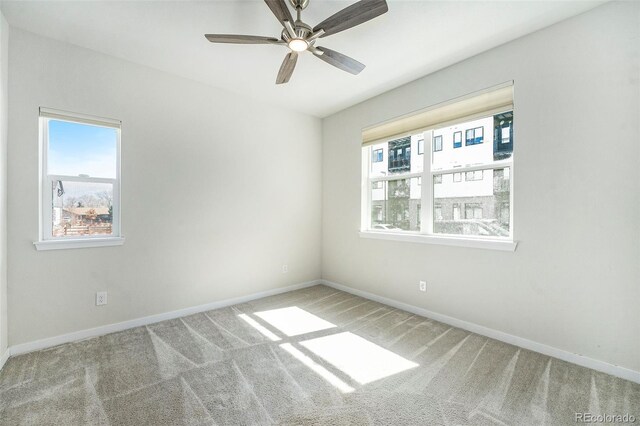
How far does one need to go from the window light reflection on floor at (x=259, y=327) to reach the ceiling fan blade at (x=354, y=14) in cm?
259

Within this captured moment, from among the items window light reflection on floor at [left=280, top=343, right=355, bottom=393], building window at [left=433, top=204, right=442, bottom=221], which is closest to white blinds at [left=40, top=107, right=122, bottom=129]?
window light reflection on floor at [left=280, top=343, right=355, bottom=393]

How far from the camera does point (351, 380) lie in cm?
200

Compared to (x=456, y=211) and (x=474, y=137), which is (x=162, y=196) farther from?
(x=474, y=137)

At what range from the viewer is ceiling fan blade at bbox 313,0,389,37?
1.66 m

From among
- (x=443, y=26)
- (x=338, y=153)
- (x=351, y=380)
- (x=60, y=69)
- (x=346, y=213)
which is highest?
(x=443, y=26)

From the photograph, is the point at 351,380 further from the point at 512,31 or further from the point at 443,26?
the point at 512,31

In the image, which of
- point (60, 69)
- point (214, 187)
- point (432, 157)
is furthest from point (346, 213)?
point (60, 69)

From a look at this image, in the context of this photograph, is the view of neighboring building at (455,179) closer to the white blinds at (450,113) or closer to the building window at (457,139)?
the building window at (457,139)

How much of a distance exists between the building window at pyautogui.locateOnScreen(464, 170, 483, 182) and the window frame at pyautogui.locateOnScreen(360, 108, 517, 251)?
0.03m

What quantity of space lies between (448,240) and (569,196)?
1049 millimetres

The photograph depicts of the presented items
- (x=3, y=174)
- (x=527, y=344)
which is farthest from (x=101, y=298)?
(x=527, y=344)

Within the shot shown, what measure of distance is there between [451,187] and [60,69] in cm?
391

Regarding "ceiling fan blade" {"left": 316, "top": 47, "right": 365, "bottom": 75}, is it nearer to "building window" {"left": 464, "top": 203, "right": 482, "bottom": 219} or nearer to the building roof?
"building window" {"left": 464, "top": 203, "right": 482, "bottom": 219}

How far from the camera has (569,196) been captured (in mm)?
2209
